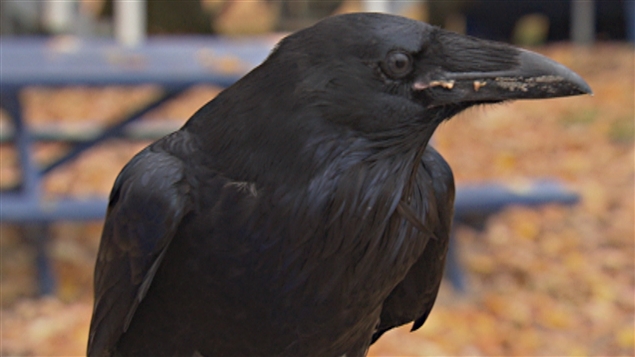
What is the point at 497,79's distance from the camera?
5.26 ft

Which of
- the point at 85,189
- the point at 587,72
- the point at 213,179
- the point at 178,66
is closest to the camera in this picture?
the point at 213,179

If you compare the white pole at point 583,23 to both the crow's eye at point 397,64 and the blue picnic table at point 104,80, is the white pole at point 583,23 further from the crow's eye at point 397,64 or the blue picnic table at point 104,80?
the crow's eye at point 397,64

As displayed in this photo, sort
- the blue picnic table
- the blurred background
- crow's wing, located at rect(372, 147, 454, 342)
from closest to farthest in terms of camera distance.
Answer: crow's wing, located at rect(372, 147, 454, 342) < the blue picnic table < the blurred background

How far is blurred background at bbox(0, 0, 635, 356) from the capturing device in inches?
142

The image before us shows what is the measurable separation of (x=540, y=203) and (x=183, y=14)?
6.98 metres

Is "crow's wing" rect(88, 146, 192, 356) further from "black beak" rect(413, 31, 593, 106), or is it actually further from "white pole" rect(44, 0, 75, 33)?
"white pole" rect(44, 0, 75, 33)

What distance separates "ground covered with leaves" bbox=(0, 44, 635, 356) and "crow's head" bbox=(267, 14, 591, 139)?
0.66 feet

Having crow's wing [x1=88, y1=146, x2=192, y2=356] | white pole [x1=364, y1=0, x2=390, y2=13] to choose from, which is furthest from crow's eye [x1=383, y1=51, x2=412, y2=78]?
white pole [x1=364, y1=0, x2=390, y2=13]

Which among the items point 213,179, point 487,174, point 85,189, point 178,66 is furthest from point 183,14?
point 213,179

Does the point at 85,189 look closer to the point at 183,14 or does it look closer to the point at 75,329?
the point at 75,329

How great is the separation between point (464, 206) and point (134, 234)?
7.68 feet

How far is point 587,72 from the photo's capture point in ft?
27.0

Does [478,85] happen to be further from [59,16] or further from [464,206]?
[59,16]

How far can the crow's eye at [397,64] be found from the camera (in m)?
1.60
